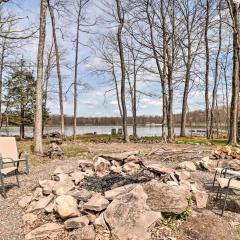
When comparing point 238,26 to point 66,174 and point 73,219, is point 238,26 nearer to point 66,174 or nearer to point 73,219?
point 66,174

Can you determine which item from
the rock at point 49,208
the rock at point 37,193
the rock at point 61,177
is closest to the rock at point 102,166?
the rock at point 61,177

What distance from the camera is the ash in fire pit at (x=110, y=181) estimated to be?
545 cm

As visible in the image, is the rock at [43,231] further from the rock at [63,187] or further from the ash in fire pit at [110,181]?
the ash in fire pit at [110,181]

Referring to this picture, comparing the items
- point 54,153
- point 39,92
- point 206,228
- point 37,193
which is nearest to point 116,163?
point 37,193

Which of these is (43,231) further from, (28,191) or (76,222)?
(28,191)

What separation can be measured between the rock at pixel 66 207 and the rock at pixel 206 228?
4.82 ft

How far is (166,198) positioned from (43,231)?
1716mm

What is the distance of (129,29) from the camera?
740 inches

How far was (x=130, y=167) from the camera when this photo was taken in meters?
7.11

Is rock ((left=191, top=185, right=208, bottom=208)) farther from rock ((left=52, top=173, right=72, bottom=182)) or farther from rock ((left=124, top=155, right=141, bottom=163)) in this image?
rock ((left=124, top=155, right=141, bottom=163))

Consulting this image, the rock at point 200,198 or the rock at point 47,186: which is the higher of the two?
the rock at point 47,186

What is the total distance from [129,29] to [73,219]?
624 inches

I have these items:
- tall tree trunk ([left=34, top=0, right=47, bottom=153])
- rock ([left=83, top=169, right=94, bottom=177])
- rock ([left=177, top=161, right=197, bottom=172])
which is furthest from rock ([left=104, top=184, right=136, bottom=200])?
tall tree trunk ([left=34, top=0, right=47, bottom=153])

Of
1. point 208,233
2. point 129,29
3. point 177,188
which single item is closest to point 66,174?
point 177,188
